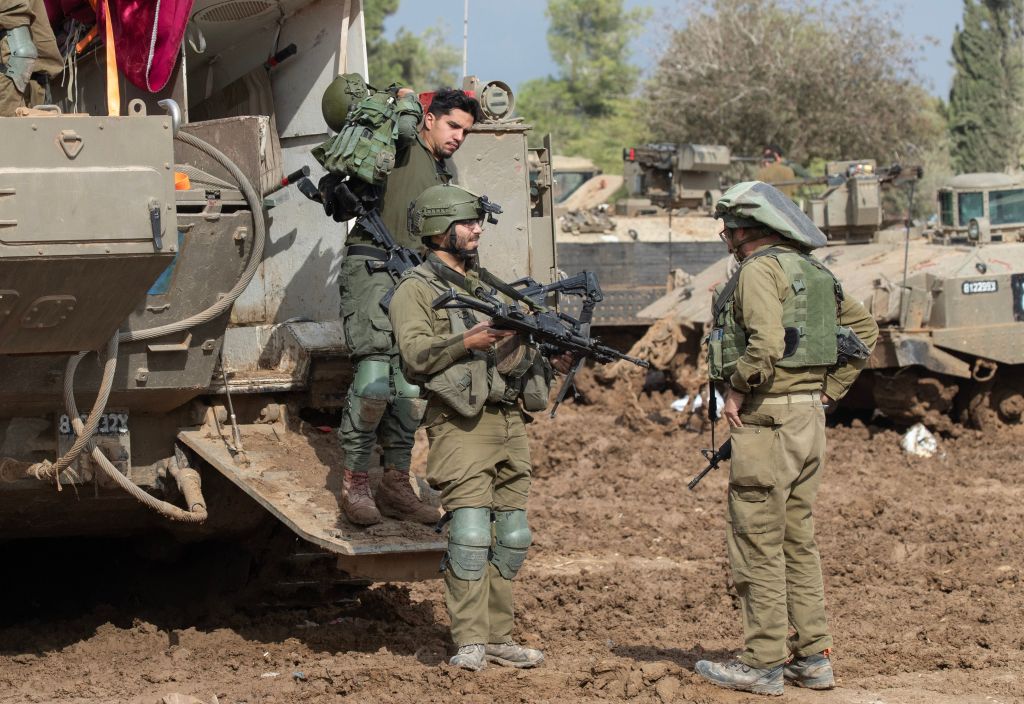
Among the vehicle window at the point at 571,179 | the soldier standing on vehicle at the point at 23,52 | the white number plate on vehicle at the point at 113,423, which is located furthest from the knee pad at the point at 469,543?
the vehicle window at the point at 571,179

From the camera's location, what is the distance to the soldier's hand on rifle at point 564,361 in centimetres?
541

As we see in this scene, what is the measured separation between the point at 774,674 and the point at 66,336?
2685 mm

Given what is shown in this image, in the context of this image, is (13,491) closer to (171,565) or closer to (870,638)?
(171,565)

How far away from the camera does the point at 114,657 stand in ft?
20.5

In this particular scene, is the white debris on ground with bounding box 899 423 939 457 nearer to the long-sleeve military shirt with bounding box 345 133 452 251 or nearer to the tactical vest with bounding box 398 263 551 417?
the long-sleeve military shirt with bounding box 345 133 452 251

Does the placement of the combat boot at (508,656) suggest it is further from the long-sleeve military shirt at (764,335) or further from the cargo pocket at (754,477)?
the long-sleeve military shirt at (764,335)

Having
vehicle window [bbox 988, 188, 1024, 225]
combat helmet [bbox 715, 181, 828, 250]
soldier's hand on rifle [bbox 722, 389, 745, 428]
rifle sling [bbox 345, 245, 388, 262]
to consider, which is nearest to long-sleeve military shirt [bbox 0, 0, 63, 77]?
rifle sling [bbox 345, 245, 388, 262]

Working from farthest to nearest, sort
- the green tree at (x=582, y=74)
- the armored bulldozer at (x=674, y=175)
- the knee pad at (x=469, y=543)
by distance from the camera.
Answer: the green tree at (x=582, y=74)
the armored bulldozer at (x=674, y=175)
the knee pad at (x=469, y=543)

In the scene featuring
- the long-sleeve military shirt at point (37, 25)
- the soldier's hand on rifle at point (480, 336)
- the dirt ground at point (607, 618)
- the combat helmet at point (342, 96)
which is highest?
the long-sleeve military shirt at point (37, 25)

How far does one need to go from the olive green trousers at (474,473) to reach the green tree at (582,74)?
35637mm

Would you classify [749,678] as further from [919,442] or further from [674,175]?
[674,175]

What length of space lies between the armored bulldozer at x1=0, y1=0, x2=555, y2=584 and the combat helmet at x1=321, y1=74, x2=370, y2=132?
13.2 inches

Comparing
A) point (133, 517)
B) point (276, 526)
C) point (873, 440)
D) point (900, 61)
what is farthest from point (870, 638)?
point (900, 61)

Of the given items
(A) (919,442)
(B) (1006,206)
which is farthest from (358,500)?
(B) (1006,206)
